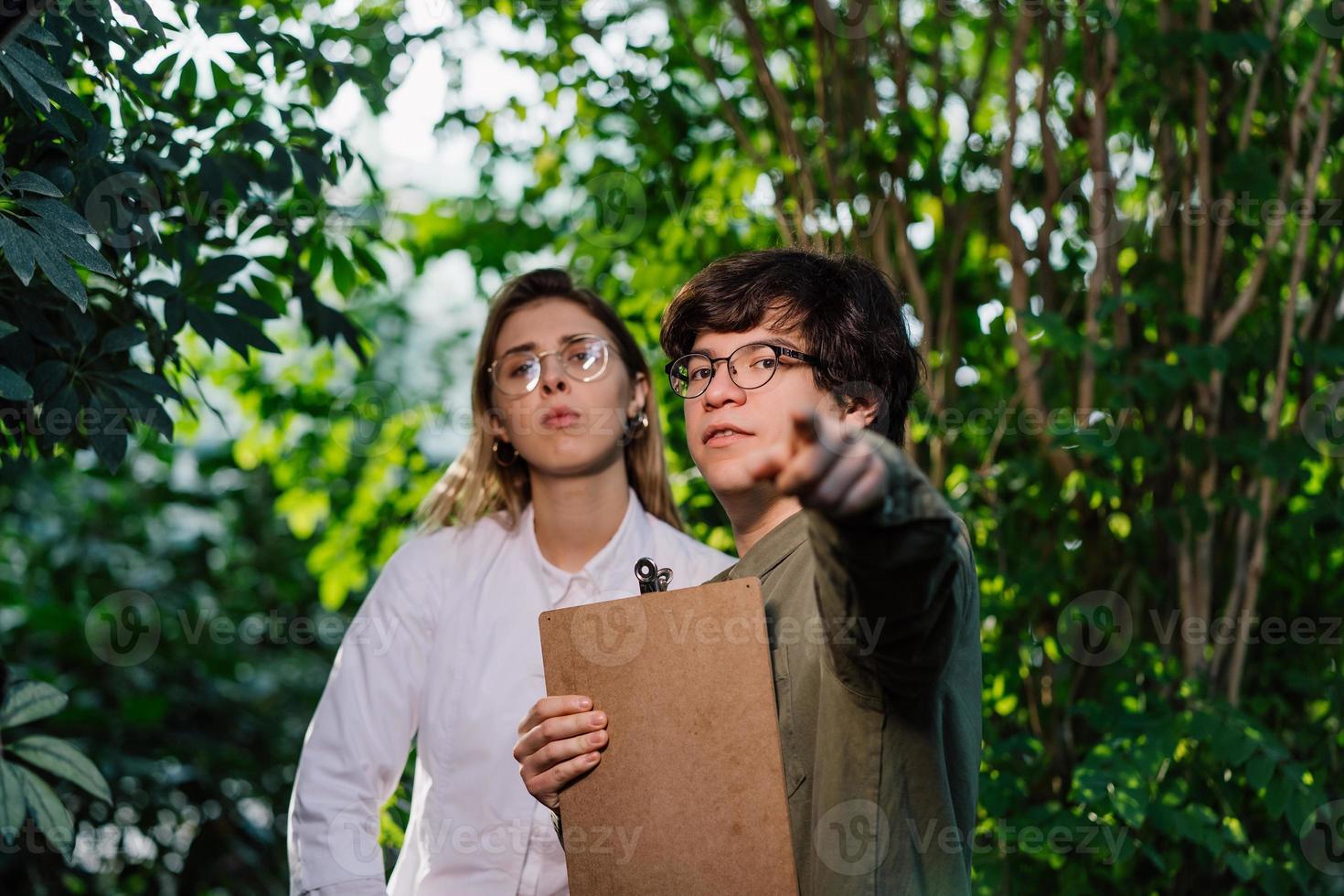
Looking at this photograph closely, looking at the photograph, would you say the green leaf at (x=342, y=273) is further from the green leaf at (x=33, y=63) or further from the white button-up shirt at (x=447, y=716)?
the green leaf at (x=33, y=63)

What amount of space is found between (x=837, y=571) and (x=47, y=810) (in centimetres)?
153

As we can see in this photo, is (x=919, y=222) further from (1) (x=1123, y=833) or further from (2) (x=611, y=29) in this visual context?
(1) (x=1123, y=833)

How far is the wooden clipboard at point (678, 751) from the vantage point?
4.04 ft

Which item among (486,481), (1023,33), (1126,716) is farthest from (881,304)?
(1023,33)

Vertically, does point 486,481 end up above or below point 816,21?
below

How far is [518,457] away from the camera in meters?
2.48

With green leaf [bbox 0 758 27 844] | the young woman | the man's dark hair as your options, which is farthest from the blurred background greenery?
the man's dark hair

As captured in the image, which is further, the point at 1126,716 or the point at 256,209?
the point at 1126,716

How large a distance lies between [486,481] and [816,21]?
1549 mm

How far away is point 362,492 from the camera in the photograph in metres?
3.61
